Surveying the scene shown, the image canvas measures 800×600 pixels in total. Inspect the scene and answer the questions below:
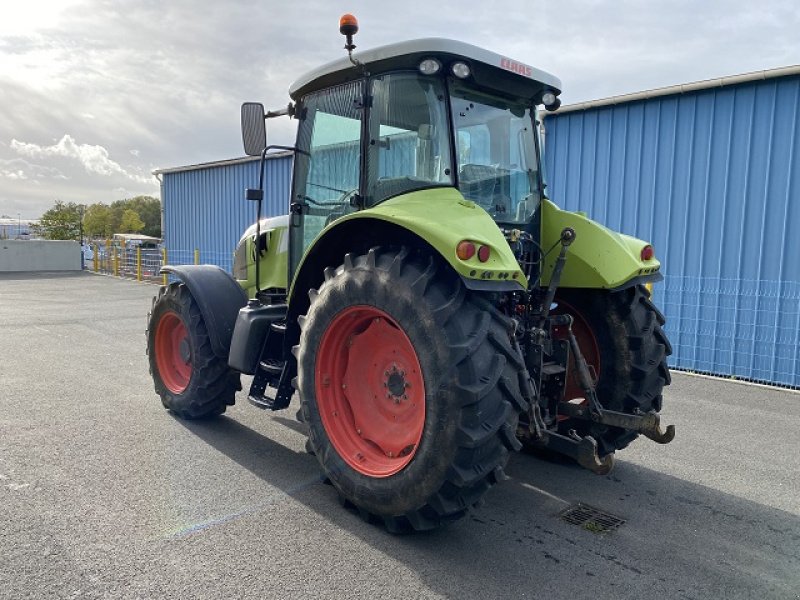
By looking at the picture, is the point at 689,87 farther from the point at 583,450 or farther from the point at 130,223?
the point at 130,223

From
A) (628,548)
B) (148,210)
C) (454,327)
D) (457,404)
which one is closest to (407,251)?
(454,327)

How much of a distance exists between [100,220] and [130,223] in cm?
315

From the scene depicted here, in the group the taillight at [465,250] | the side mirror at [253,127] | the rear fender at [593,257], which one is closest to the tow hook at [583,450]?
the rear fender at [593,257]

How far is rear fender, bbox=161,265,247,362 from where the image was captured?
4.77 meters

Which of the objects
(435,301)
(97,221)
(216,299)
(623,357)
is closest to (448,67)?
(435,301)

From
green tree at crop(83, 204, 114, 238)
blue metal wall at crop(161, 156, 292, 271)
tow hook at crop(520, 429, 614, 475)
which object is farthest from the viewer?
green tree at crop(83, 204, 114, 238)

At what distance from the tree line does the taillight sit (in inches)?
1610

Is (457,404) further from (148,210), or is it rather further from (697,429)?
(148,210)

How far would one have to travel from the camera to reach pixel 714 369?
7.98m

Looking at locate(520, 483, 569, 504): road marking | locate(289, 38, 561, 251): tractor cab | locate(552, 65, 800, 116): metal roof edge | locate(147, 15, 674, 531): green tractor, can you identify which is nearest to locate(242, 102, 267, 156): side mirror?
locate(147, 15, 674, 531): green tractor

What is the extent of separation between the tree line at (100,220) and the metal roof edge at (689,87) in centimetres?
3709

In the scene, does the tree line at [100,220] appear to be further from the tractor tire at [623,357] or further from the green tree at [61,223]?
the tractor tire at [623,357]

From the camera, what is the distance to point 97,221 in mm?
61844

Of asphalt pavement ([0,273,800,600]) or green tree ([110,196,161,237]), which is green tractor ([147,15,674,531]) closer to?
asphalt pavement ([0,273,800,600])
